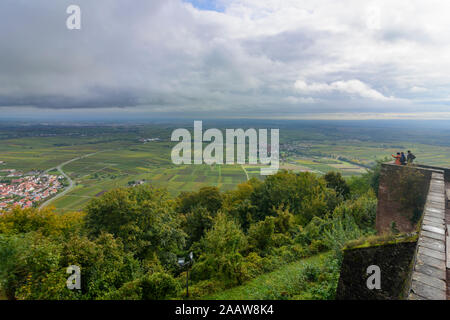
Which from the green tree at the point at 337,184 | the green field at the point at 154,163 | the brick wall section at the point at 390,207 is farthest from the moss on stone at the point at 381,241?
the green field at the point at 154,163

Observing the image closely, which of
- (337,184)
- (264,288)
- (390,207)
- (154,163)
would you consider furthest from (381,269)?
(154,163)

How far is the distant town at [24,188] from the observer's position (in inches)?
1180

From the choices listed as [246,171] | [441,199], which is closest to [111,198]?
[441,199]

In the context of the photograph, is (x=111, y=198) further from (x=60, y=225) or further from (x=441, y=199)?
(x=441, y=199)

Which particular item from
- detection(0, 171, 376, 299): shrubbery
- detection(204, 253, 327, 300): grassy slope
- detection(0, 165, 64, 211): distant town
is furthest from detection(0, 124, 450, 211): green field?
detection(204, 253, 327, 300): grassy slope

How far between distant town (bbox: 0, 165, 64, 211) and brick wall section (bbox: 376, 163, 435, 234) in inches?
1393

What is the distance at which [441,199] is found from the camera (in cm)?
668

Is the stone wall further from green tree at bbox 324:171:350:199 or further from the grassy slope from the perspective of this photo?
green tree at bbox 324:171:350:199

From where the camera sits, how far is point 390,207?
9.99 meters

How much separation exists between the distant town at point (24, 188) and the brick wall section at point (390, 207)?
116 ft

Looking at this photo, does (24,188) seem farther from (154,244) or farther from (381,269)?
(381,269)

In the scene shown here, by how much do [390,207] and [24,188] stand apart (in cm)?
5011

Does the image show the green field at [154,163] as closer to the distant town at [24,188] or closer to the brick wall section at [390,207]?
the distant town at [24,188]
